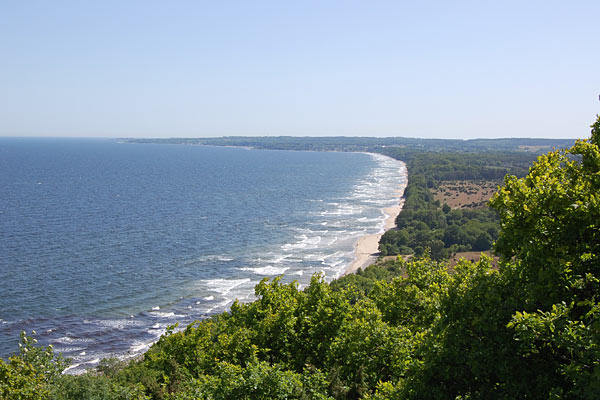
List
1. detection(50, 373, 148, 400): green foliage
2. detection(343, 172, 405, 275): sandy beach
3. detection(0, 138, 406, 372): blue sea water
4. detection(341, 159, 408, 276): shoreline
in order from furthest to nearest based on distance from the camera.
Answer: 1. detection(343, 172, 405, 275): sandy beach
2. detection(341, 159, 408, 276): shoreline
3. detection(0, 138, 406, 372): blue sea water
4. detection(50, 373, 148, 400): green foliage

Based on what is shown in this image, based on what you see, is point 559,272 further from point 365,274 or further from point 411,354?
point 365,274

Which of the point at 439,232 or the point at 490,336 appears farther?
the point at 439,232

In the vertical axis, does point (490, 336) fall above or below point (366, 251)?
above

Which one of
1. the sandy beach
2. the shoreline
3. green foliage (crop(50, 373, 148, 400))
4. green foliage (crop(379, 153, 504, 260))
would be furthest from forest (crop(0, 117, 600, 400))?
green foliage (crop(379, 153, 504, 260))

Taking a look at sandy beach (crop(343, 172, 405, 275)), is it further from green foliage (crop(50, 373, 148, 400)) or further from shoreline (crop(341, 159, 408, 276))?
green foliage (crop(50, 373, 148, 400))

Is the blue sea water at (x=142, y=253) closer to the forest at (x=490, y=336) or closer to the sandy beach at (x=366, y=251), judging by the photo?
the sandy beach at (x=366, y=251)

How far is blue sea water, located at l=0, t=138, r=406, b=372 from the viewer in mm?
51781

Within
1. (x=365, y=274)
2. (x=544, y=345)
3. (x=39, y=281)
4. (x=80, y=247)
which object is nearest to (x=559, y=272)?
(x=544, y=345)

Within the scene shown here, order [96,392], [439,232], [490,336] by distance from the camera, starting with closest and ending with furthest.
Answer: [490,336] → [96,392] → [439,232]

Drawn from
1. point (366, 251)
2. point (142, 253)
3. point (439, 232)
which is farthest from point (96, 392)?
point (439, 232)

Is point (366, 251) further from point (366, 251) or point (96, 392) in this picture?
point (96, 392)

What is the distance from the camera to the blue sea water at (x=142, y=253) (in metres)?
51.8

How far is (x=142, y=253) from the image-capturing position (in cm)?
7781

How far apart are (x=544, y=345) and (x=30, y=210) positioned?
121 metres
